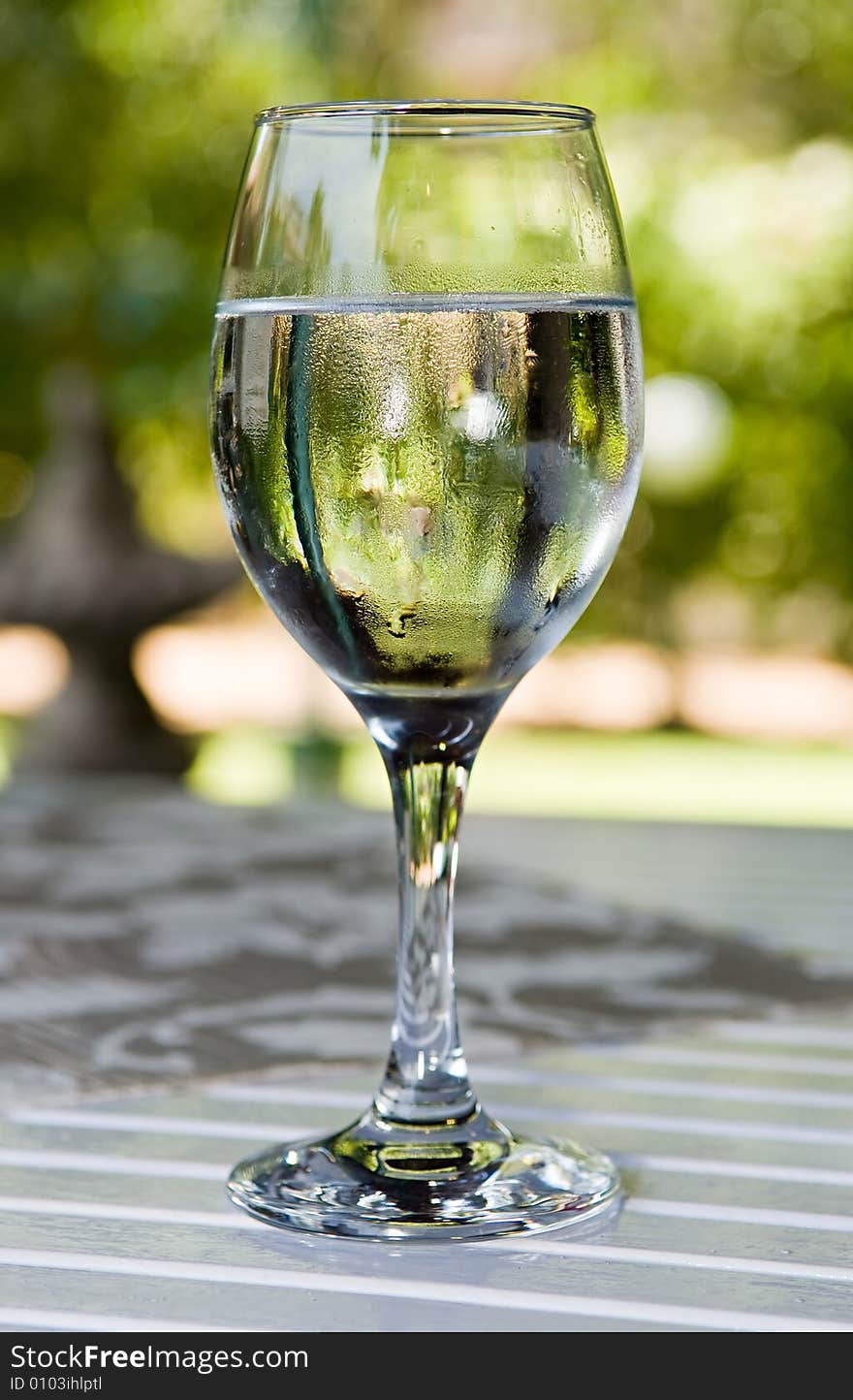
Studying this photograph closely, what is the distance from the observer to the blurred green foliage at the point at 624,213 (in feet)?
15.5

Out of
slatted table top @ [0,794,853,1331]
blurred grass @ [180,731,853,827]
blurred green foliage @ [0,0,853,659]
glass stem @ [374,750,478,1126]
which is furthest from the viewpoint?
blurred grass @ [180,731,853,827]

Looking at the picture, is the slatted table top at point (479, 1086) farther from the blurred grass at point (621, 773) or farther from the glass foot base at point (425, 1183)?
the blurred grass at point (621, 773)

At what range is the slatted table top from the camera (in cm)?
62

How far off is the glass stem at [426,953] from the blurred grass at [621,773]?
17.5ft

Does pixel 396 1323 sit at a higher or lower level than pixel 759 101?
lower

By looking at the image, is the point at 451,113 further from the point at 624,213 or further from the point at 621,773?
the point at 621,773

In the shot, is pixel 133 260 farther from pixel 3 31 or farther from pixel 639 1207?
pixel 639 1207

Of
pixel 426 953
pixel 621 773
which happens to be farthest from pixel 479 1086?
pixel 621 773

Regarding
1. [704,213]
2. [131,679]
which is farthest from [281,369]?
[704,213]

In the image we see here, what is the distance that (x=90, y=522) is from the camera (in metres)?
3.42

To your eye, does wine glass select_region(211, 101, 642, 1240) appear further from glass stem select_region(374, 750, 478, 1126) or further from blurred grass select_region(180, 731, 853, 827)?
blurred grass select_region(180, 731, 853, 827)

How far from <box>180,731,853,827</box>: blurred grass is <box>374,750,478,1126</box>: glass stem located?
17.5 ft

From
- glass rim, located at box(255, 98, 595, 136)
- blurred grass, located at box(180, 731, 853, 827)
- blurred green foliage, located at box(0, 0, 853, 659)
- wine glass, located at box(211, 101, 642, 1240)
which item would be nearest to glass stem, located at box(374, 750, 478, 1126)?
wine glass, located at box(211, 101, 642, 1240)

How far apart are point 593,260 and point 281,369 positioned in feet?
0.41
